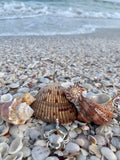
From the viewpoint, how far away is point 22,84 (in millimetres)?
2883

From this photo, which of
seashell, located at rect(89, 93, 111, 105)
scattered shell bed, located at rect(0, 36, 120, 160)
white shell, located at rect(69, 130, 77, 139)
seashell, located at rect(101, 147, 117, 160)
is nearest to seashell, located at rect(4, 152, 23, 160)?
scattered shell bed, located at rect(0, 36, 120, 160)

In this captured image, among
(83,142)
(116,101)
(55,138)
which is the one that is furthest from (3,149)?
(116,101)

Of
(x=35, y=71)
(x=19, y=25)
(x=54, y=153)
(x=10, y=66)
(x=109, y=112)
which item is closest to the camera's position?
(x=54, y=153)

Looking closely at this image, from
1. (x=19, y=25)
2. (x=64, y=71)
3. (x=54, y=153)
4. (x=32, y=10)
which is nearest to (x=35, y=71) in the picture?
(x=64, y=71)

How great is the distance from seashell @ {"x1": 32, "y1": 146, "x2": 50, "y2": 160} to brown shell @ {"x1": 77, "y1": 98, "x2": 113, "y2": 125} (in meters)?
0.54

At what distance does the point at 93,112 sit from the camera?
1676mm

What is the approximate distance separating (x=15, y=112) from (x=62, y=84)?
3.65 ft

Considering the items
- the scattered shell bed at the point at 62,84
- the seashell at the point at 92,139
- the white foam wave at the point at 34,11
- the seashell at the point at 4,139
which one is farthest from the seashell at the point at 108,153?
the white foam wave at the point at 34,11

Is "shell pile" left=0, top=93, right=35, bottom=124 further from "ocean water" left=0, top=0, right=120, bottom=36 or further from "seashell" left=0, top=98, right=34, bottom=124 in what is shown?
"ocean water" left=0, top=0, right=120, bottom=36

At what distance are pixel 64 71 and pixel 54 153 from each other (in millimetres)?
2335

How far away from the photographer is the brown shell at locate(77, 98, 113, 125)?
5.50 ft

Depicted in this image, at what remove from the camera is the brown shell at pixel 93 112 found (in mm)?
1677

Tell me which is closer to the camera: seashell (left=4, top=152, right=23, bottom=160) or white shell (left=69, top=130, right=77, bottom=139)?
Answer: seashell (left=4, top=152, right=23, bottom=160)

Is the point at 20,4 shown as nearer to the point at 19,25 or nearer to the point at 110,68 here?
the point at 19,25
